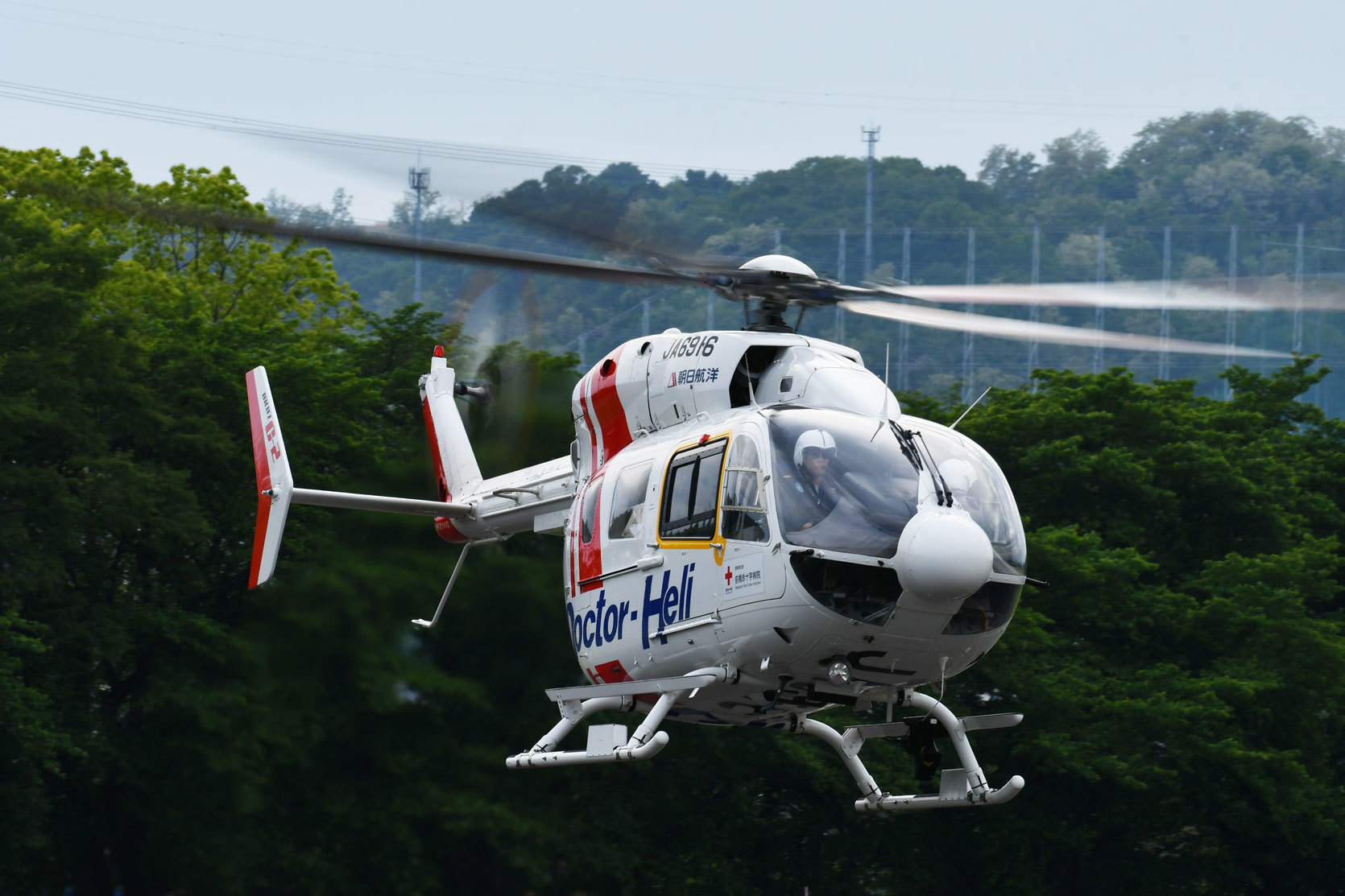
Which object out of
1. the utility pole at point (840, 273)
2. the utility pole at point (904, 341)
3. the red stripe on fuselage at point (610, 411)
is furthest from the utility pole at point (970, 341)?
the red stripe on fuselage at point (610, 411)

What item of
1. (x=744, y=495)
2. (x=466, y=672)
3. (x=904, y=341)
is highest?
(x=744, y=495)

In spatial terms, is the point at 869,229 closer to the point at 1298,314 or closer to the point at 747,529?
the point at 1298,314

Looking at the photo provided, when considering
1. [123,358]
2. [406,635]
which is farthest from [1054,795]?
[123,358]

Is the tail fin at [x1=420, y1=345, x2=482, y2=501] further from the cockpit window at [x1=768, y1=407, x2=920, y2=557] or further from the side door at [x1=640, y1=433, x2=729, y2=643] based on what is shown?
the cockpit window at [x1=768, y1=407, x2=920, y2=557]

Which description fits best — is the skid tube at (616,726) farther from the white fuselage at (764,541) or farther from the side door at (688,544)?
the side door at (688,544)

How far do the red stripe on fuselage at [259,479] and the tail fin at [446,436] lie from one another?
198 centimetres

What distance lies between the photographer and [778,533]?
11.0m

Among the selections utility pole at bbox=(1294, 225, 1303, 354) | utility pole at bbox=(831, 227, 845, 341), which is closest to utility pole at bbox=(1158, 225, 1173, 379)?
utility pole at bbox=(1294, 225, 1303, 354)

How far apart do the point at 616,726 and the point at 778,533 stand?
2.20 metres

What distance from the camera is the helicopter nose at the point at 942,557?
1057 centimetres

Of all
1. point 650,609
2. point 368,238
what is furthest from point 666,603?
point 368,238

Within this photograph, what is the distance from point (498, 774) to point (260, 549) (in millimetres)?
10615

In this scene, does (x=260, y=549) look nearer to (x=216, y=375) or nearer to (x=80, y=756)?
(x=80, y=756)

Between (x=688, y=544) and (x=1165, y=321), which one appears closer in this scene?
(x=688, y=544)
